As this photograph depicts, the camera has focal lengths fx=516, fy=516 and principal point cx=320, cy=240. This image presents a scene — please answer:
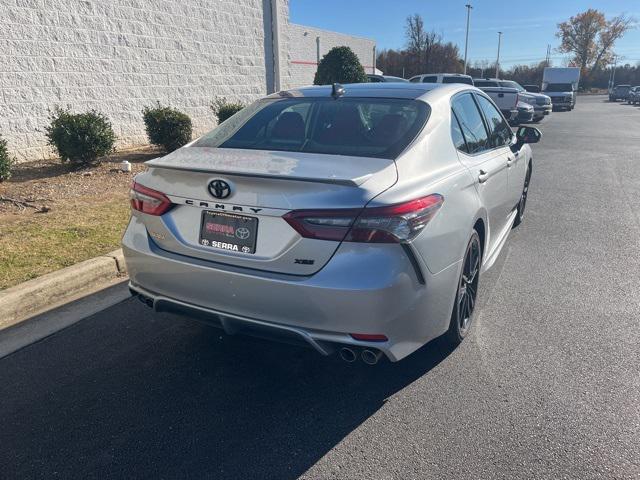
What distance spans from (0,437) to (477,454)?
242 centimetres

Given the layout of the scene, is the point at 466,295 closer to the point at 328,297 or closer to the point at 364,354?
the point at 364,354

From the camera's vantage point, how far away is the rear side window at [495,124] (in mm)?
4512

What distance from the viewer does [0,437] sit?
8.76ft

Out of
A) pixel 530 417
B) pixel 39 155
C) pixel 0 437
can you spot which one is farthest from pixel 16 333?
pixel 39 155

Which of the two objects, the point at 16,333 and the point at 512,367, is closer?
the point at 512,367

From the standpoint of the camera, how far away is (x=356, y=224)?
2.45m

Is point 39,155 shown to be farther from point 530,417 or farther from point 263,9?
point 530,417

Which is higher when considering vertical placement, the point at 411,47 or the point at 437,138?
the point at 411,47

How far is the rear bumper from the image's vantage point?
2461 millimetres

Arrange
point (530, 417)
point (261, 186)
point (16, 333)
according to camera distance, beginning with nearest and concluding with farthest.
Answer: point (261, 186) < point (530, 417) < point (16, 333)

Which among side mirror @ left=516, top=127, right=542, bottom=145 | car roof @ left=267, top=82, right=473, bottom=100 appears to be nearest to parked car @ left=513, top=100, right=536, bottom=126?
side mirror @ left=516, top=127, right=542, bottom=145

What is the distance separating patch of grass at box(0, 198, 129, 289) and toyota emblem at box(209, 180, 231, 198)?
2.53 metres

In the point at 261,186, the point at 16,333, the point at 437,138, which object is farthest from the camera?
the point at 16,333

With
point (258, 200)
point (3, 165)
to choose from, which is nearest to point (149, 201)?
point (258, 200)
